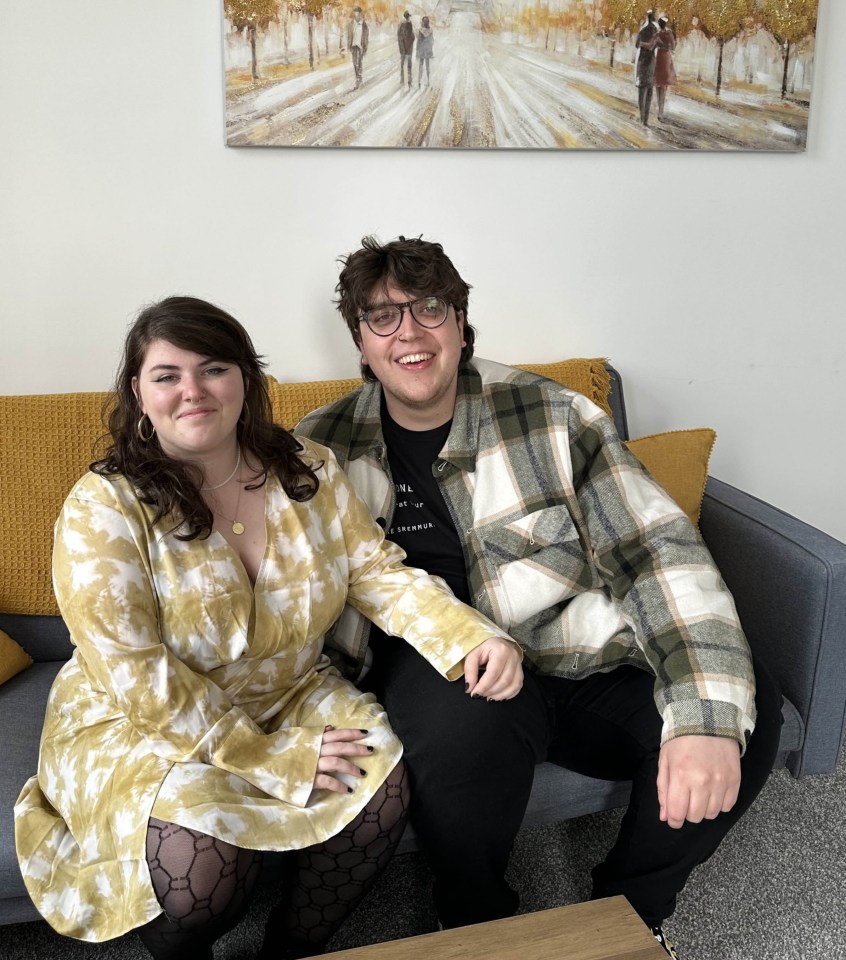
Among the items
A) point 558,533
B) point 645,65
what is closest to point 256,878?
point 558,533

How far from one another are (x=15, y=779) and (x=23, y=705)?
0.22 metres

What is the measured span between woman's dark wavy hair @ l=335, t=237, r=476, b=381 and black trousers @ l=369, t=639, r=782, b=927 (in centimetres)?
62

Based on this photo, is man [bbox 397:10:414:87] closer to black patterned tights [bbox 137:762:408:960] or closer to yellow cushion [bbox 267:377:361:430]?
yellow cushion [bbox 267:377:361:430]

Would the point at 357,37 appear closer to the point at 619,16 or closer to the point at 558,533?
the point at 619,16

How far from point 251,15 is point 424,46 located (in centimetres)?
37

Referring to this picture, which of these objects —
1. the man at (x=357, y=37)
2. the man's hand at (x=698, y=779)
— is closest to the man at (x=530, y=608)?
the man's hand at (x=698, y=779)

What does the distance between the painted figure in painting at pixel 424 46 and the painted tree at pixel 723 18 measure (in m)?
0.64

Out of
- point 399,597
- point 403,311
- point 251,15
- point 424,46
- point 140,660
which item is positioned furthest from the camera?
point 424,46

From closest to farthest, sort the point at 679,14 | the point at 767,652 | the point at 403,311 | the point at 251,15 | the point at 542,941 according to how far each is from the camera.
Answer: the point at 542,941 < the point at 403,311 < the point at 767,652 < the point at 251,15 < the point at 679,14

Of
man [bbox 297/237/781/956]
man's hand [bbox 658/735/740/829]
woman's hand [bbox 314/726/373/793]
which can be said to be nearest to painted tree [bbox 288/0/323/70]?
man [bbox 297/237/781/956]

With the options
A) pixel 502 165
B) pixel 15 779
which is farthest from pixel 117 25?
pixel 15 779

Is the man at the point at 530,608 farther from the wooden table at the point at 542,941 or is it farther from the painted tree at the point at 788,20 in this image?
the painted tree at the point at 788,20

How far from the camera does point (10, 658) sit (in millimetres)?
1559

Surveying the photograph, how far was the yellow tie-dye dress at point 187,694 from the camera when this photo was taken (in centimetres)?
114
